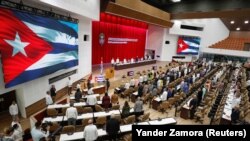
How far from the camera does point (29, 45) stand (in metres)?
7.55

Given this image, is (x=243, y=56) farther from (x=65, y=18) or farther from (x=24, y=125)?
(x=24, y=125)

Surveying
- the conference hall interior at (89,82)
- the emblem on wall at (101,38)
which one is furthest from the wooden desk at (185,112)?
the emblem on wall at (101,38)

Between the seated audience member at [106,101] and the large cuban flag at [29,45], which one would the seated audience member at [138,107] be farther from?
the large cuban flag at [29,45]

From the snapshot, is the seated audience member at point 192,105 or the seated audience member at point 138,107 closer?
the seated audience member at point 138,107

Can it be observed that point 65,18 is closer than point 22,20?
No

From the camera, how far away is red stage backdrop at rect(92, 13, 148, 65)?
18.8 meters

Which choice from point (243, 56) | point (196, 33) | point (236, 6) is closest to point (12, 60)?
point (236, 6)

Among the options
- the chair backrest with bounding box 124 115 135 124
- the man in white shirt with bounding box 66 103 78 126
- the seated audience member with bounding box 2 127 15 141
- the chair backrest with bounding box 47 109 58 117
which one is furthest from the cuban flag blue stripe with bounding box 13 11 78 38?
the chair backrest with bounding box 124 115 135 124

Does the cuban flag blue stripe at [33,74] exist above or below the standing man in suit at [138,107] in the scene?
above

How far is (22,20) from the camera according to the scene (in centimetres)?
708

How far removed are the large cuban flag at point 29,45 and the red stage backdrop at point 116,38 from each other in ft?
25.5

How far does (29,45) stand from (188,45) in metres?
24.8

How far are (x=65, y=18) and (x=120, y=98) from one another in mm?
6141

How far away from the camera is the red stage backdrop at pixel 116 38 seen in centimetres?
1880
